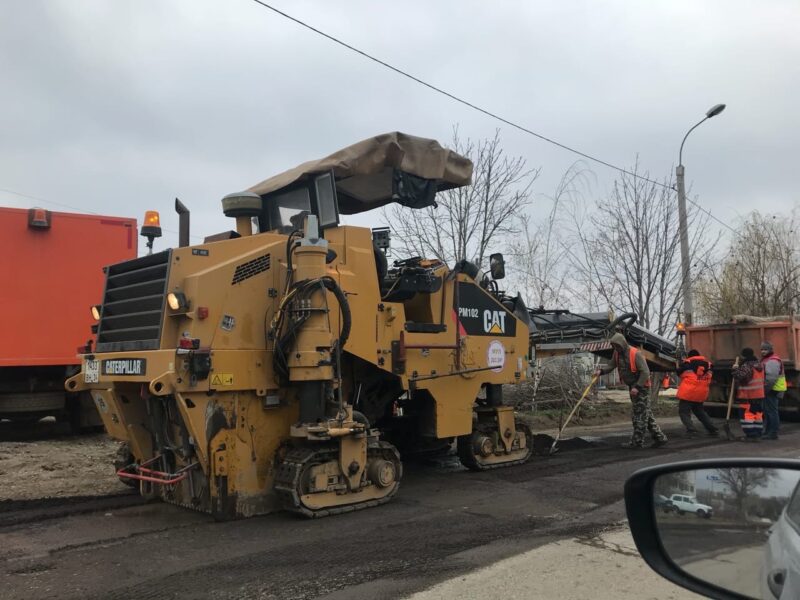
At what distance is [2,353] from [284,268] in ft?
17.0

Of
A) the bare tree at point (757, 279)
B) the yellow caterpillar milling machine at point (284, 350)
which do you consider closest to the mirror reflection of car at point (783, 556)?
the yellow caterpillar milling machine at point (284, 350)

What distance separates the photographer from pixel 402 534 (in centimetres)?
554

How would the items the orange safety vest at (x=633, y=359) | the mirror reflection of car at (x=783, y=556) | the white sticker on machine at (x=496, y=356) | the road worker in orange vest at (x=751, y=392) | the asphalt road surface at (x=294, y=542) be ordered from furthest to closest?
the road worker in orange vest at (x=751, y=392)
the orange safety vest at (x=633, y=359)
the white sticker on machine at (x=496, y=356)
the asphalt road surface at (x=294, y=542)
the mirror reflection of car at (x=783, y=556)

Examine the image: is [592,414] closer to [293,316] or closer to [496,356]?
[496,356]

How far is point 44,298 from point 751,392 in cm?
1177

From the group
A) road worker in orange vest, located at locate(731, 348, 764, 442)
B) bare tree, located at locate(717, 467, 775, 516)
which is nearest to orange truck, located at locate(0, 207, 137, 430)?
bare tree, located at locate(717, 467, 775, 516)

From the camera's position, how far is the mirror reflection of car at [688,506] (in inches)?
77.4

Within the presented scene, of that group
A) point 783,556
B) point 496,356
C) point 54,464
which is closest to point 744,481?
point 783,556

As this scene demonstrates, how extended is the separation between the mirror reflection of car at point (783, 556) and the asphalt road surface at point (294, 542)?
113 inches

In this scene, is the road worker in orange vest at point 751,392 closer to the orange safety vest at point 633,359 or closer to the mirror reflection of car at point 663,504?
the orange safety vest at point 633,359

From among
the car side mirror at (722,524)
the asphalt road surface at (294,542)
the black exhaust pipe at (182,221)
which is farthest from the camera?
the black exhaust pipe at (182,221)

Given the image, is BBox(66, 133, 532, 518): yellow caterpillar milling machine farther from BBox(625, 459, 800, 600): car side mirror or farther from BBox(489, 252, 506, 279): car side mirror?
BBox(625, 459, 800, 600): car side mirror

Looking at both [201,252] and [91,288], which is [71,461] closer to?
[91,288]

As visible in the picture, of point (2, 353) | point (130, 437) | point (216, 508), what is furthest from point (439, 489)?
point (2, 353)
